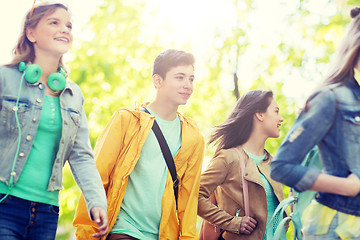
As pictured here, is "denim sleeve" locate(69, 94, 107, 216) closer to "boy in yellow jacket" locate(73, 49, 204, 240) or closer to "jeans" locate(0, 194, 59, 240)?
"jeans" locate(0, 194, 59, 240)

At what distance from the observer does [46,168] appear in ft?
10.1

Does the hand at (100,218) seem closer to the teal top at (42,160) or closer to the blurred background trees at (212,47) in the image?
the teal top at (42,160)

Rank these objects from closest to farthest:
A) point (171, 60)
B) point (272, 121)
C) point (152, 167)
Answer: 1. point (152, 167)
2. point (171, 60)
3. point (272, 121)

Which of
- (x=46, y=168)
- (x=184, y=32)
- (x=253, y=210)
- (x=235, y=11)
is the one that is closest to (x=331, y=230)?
(x=46, y=168)

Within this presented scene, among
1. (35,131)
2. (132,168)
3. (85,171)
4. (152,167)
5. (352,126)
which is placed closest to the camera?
(352,126)

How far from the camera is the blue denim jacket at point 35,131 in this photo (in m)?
2.97

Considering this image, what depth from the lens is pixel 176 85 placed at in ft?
15.7

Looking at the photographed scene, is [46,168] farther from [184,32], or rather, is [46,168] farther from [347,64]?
[184,32]

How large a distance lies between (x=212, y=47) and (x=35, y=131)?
11.2 metres

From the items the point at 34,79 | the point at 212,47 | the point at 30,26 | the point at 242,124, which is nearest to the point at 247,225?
the point at 242,124

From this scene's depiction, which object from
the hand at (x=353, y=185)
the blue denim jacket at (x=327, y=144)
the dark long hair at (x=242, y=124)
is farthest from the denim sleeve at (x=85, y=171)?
the dark long hair at (x=242, y=124)

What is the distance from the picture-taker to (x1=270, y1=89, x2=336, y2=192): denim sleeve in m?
2.45

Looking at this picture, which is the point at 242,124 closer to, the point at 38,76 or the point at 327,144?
the point at 38,76

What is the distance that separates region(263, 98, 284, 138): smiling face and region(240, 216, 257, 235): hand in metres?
1.07
